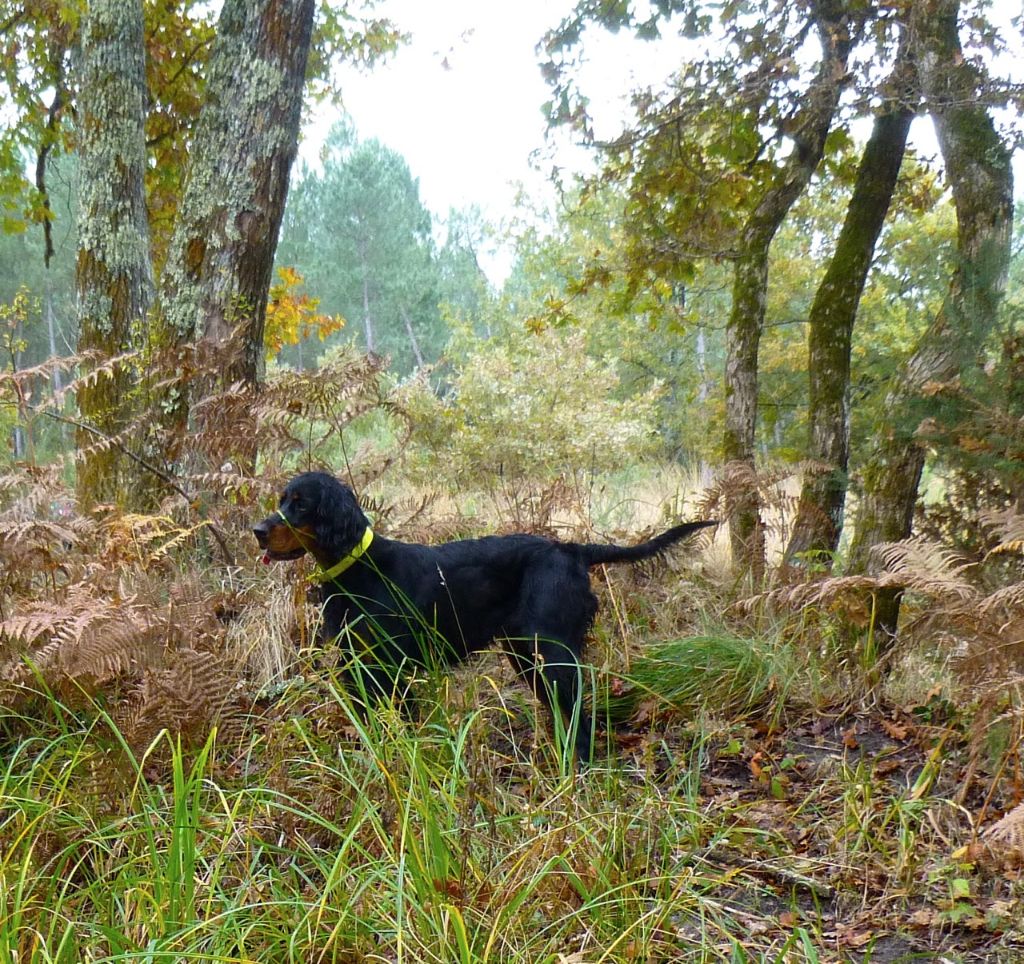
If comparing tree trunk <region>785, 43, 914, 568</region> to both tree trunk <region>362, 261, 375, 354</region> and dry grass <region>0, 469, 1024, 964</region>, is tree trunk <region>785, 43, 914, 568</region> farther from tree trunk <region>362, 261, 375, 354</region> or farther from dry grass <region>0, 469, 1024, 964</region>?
tree trunk <region>362, 261, 375, 354</region>

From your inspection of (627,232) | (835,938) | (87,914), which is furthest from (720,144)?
(87,914)

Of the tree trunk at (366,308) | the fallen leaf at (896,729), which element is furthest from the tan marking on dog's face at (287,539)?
the tree trunk at (366,308)

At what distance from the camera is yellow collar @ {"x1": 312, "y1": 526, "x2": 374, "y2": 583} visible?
137 inches

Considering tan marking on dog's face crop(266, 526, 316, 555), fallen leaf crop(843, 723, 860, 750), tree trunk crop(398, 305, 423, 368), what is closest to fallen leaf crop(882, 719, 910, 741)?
fallen leaf crop(843, 723, 860, 750)

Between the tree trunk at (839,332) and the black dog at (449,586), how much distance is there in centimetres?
162

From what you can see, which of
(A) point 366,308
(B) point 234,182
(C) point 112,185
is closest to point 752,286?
(B) point 234,182

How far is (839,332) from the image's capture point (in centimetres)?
542

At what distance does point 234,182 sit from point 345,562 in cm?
289

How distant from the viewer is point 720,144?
6.47 m

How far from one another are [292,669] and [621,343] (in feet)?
58.0

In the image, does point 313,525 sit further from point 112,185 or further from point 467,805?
point 112,185

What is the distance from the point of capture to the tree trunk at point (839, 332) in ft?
16.8

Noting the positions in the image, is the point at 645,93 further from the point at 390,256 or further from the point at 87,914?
the point at 390,256

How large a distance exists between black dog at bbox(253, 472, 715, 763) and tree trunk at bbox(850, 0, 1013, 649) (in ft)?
3.37
